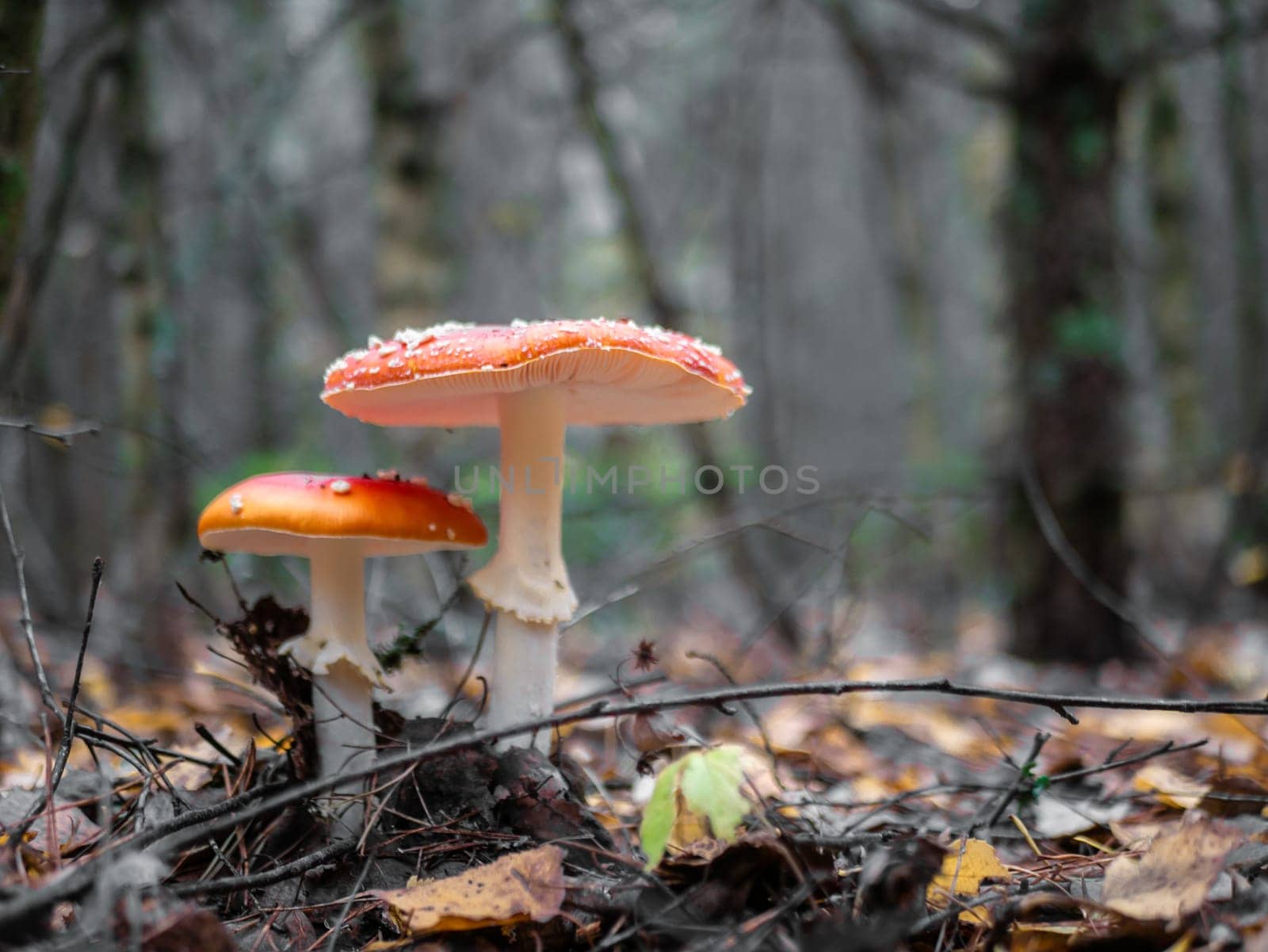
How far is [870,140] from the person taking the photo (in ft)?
31.2

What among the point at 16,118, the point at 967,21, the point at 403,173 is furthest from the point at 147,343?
the point at 967,21

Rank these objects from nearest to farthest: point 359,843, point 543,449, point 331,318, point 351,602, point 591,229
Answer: point 359,843 → point 351,602 → point 543,449 → point 331,318 → point 591,229

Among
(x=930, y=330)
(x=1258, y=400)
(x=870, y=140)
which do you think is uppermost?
(x=870, y=140)

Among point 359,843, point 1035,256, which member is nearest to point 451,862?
point 359,843

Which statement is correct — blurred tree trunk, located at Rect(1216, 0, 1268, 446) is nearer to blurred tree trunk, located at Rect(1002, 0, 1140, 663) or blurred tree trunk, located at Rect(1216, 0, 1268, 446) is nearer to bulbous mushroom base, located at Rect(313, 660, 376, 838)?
blurred tree trunk, located at Rect(1002, 0, 1140, 663)

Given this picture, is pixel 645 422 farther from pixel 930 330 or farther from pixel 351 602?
pixel 930 330

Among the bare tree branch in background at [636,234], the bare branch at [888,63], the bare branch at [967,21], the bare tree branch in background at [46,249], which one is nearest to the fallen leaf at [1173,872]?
the bare tree branch in background at [636,234]

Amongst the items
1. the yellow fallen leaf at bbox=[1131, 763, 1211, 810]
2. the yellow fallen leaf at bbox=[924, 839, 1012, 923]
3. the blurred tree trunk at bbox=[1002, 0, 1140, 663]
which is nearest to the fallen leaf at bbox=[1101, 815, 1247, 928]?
the yellow fallen leaf at bbox=[924, 839, 1012, 923]

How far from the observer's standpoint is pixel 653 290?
14.7ft

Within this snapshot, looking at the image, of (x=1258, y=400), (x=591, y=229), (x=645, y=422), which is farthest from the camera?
(x=591, y=229)

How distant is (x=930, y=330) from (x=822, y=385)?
269 inches

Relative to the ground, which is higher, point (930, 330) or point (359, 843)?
point (930, 330)

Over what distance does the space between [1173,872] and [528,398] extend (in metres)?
1.68

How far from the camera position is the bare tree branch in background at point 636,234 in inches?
173
